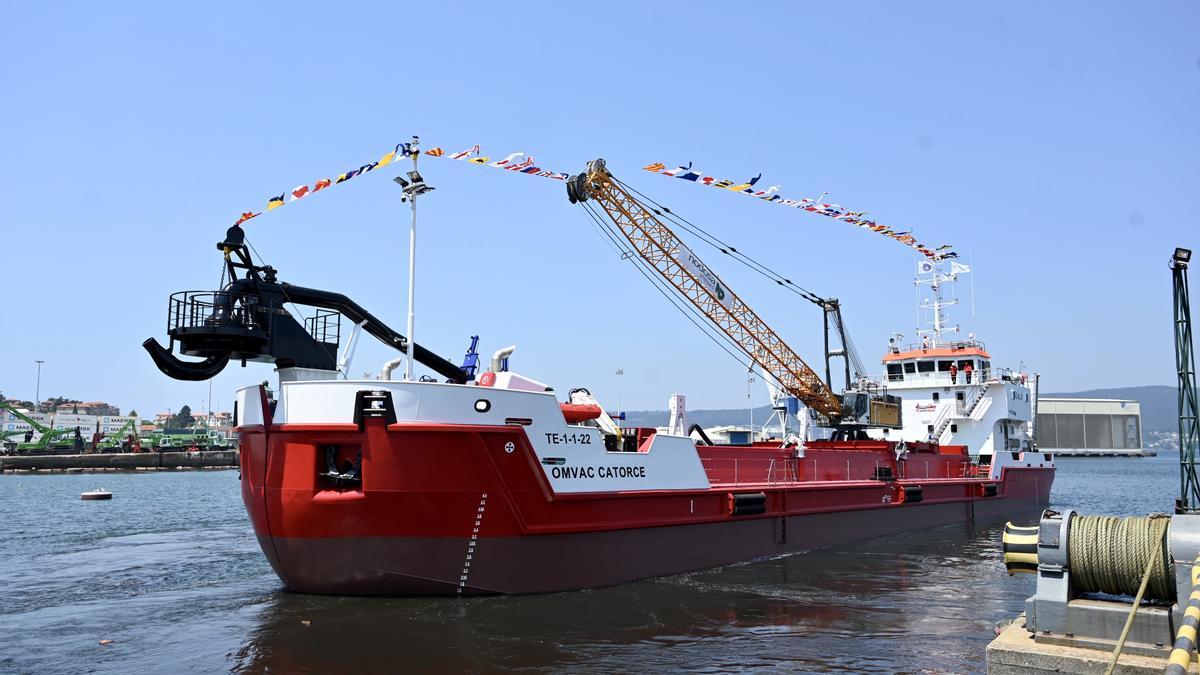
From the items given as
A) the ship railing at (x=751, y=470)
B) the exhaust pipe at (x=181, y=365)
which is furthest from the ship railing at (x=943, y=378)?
the exhaust pipe at (x=181, y=365)

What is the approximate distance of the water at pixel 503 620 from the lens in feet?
30.8

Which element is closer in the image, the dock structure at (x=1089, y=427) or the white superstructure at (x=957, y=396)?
the white superstructure at (x=957, y=396)

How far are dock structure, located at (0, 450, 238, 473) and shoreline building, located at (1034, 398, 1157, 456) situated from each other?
11011 cm

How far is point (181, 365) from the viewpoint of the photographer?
12859 mm

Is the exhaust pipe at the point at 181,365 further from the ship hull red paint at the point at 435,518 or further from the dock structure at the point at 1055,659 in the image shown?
the dock structure at the point at 1055,659

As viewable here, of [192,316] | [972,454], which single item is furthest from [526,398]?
[972,454]

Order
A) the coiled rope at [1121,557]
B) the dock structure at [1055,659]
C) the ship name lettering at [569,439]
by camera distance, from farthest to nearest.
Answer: the ship name lettering at [569,439], the coiled rope at [1121,557], the dock structure at [1055,659]

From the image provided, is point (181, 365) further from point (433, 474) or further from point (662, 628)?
point (662, 628)

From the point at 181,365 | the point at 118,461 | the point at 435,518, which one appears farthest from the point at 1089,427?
the point at 181,365

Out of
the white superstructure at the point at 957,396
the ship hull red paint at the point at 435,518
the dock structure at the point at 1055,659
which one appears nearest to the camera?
the dock structure at the point at 1055,659

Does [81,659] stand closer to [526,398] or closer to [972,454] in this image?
[526,398]

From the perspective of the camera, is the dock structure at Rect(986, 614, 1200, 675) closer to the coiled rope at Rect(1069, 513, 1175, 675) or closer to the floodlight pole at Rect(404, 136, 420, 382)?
the coiled rope at Rect(1069, 513, 1175, 675)

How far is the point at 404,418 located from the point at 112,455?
66729 mm

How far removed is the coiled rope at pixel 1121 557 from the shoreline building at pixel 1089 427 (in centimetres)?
13214
